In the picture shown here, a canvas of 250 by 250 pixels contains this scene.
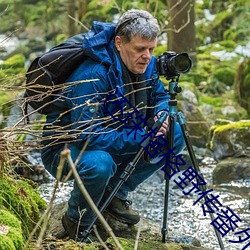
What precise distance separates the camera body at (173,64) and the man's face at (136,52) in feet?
0.27

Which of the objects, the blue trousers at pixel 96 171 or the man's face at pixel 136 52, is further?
the man's face at pixel 136 52

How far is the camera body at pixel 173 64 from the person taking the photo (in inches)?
131

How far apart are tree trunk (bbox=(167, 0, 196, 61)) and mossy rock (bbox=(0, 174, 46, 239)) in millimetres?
7108

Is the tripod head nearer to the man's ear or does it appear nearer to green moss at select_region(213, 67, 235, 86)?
the man's ear

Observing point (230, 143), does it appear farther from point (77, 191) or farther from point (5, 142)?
point (5, 142)

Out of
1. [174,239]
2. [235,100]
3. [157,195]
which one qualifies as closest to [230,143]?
[157,195]

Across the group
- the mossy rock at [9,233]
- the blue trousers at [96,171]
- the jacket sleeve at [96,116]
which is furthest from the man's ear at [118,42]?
the mossy rock at [9,233]

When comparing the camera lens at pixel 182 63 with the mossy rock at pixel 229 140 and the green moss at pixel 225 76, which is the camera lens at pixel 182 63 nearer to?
the mossy rock at pixel 229 140

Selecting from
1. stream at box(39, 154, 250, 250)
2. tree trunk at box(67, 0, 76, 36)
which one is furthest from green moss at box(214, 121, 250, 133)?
tree trunk at box(67, 0, 76, 36)

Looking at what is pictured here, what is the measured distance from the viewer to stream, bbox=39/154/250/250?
4.69 meters

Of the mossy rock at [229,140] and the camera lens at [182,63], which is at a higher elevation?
the camera lens at [182,63]

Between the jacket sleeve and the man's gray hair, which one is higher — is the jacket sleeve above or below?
below

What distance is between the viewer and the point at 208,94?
10.4 m

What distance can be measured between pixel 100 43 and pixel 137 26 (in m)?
0.24
